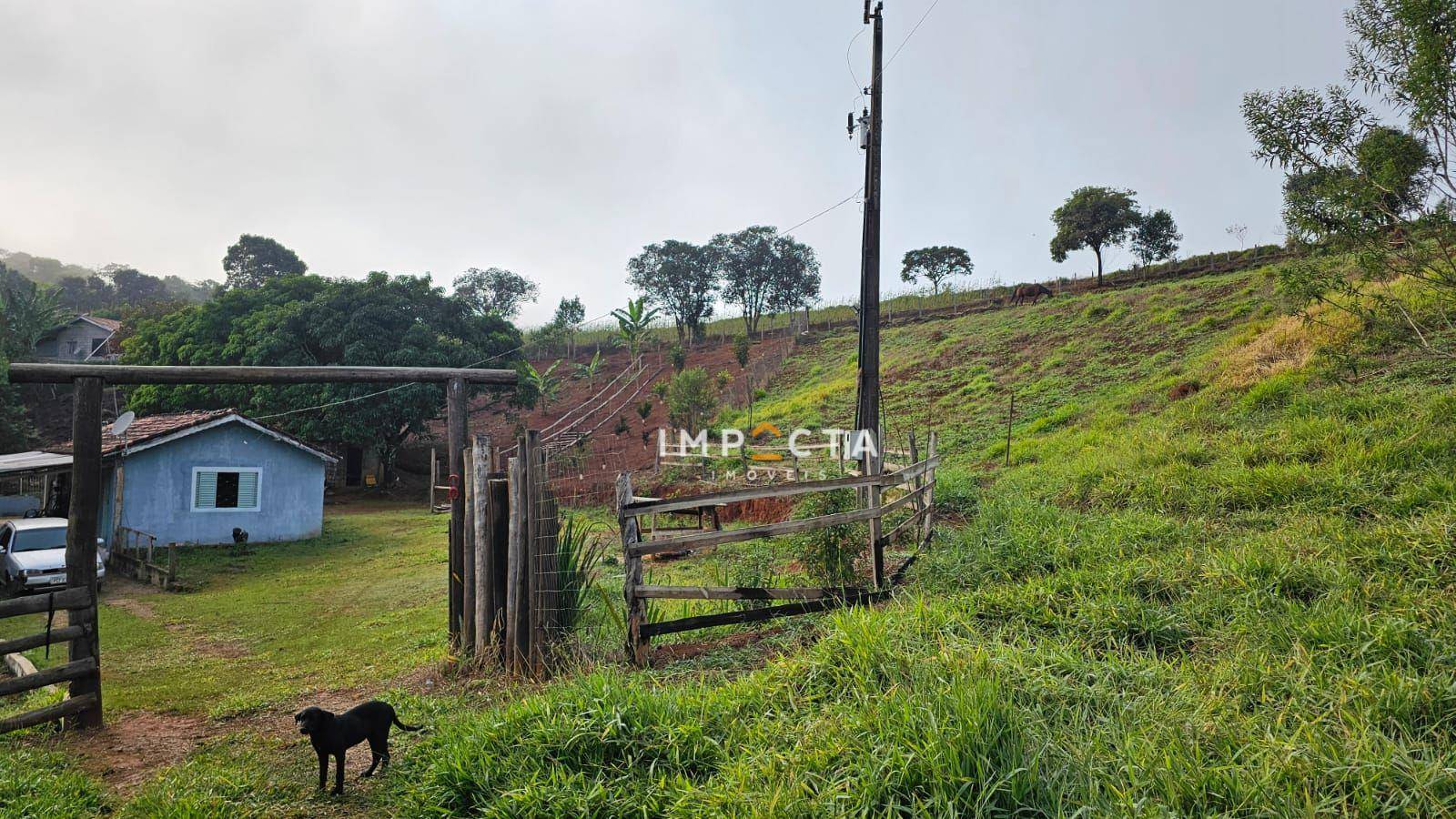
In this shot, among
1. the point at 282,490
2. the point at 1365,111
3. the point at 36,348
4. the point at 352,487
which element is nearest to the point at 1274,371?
the point at 1365,111

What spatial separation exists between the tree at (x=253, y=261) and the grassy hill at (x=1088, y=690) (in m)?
65.5

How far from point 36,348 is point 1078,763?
1970 inches

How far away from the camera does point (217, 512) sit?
18984mm

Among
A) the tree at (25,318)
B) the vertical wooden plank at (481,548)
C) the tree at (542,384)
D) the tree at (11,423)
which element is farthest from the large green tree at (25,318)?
the vertical wooden plank at (481,548)

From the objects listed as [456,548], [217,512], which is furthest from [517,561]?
[217,512]

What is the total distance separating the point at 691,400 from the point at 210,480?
15.3 metres

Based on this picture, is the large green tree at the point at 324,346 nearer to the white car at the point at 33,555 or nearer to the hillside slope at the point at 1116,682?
the white car at the point at 33,555

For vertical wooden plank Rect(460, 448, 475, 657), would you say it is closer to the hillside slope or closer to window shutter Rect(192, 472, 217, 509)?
the hillside slope

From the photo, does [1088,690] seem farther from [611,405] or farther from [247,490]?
[611,405]

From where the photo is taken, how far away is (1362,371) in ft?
40.6

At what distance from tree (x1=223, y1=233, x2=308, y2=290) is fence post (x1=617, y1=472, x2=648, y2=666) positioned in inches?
2569

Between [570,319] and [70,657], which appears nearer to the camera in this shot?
[70,657]

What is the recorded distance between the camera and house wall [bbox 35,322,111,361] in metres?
39.2

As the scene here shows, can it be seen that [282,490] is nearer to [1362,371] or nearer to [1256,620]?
[1256,620]
